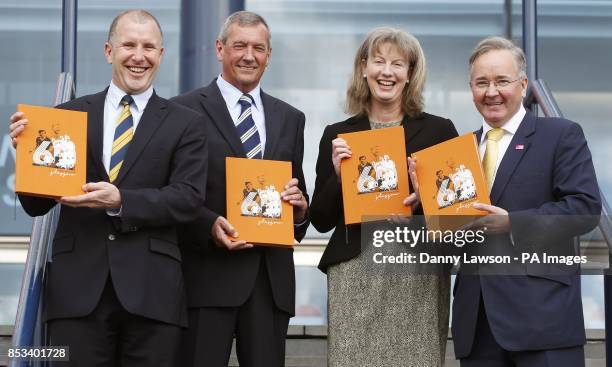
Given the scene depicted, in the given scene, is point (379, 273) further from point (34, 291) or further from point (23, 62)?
point (23, 62)

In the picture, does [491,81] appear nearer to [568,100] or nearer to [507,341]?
[507,341]

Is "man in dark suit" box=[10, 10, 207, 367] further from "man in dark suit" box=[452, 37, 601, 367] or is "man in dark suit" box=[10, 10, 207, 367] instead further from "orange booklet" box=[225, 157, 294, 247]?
"man in dark suit" box=[452, 37, 601, 367]

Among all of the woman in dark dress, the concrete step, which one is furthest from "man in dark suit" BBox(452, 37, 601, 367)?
the concrete step

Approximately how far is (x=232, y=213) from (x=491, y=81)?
42.9 inches

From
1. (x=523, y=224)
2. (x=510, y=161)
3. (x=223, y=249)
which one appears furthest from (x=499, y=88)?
(x=223, y=249)

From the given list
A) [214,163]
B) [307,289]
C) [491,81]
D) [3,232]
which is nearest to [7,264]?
[3,232]

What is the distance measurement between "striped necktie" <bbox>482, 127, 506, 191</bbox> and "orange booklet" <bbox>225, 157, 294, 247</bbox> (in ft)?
2.57

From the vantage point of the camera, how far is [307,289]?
7.81m

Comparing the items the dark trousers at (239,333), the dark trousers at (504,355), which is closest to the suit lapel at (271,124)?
the dark trousers at (239,333)

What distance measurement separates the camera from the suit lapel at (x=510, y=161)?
13.0ft

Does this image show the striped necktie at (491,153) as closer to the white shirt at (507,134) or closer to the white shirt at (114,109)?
the white shirt at (507,134)

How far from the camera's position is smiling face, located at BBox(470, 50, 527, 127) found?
405 cm

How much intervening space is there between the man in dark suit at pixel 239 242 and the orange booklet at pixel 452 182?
1.82 feet

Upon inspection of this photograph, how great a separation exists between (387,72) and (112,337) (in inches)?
57.9
